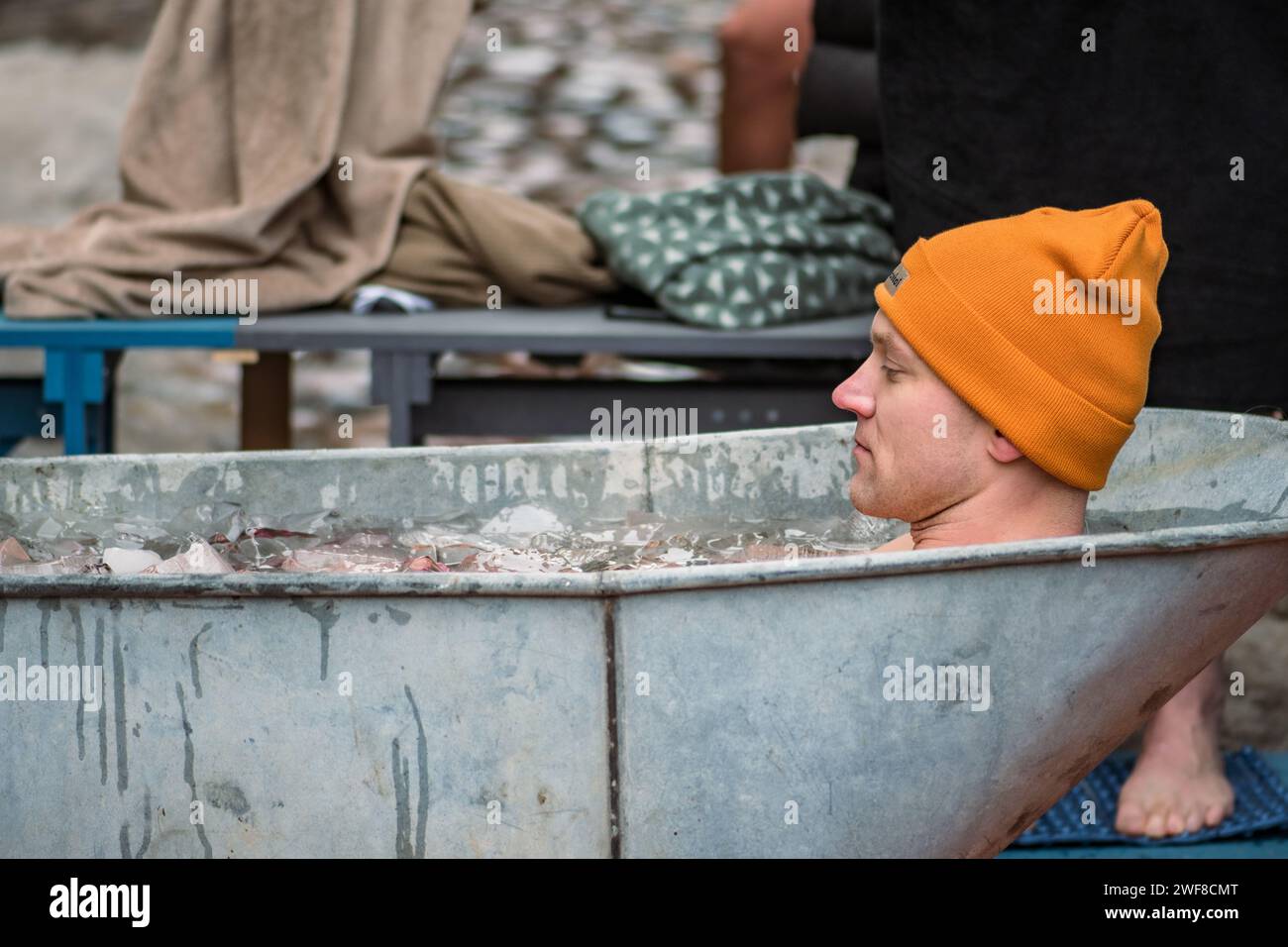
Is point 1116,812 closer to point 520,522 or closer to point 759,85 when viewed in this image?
point 520,522

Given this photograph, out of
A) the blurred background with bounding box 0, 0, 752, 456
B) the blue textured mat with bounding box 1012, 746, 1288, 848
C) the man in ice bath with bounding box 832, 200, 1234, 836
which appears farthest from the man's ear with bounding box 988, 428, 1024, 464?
the blurred background with bounding box 0, 0, 752, 456

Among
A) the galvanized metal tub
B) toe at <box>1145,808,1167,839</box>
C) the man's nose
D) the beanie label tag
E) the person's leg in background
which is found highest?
the person's leg in background

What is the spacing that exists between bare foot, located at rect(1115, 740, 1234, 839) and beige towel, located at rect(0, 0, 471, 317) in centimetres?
160

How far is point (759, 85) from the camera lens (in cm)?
424

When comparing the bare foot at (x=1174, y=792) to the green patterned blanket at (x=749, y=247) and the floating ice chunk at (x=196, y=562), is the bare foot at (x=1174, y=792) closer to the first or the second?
the green patterned blanket at (x=749, y=247)

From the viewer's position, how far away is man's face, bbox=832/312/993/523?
6.00ft

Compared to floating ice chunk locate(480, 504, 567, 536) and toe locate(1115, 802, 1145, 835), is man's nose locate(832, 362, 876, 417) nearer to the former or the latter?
floating ice chunk locate(480, 504, 567, 536)

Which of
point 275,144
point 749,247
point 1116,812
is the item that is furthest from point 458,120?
point 1116,812

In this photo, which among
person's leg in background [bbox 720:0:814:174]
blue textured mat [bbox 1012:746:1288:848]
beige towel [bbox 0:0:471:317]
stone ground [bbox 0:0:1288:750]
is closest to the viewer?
blue textured mat [bbox 1012:746:1288:848]

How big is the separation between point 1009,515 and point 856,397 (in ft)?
0.69

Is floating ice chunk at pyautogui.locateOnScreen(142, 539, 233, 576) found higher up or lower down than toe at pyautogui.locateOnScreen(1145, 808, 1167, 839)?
higher up

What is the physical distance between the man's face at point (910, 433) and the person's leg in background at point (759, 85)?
242cm

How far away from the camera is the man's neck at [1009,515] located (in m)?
1.86

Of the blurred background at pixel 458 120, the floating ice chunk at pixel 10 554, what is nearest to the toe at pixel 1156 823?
the floating ice chunk at pixel 10 554
